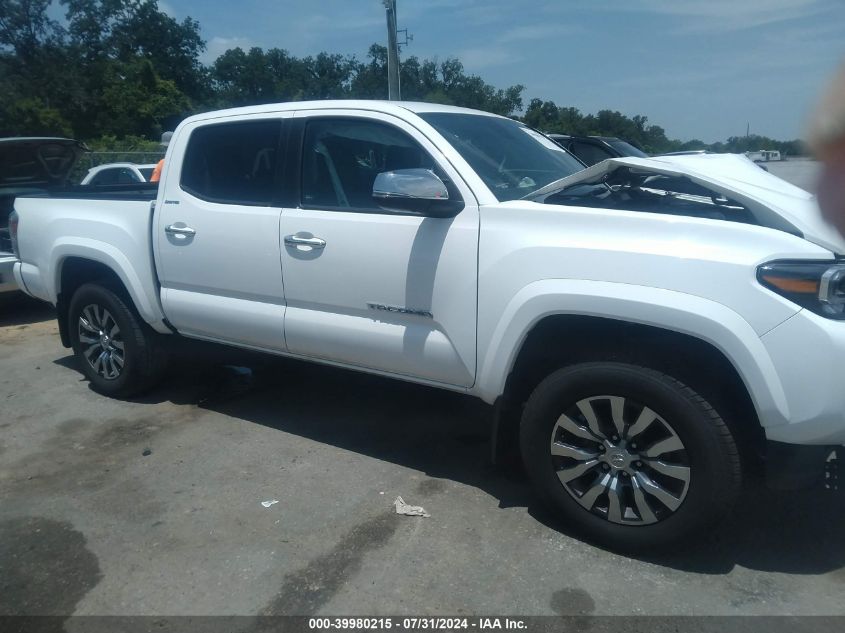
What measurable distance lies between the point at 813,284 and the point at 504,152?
1.92 meters

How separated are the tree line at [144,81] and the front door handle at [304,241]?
21.3 meters

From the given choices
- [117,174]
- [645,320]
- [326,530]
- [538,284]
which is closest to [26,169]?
[117,174]

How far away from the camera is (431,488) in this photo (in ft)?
12.6

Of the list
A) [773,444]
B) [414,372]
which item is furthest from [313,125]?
[773,444]

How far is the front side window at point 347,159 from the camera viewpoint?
3.94 m

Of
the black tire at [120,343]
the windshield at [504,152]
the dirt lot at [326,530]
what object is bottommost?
the dirt lot at [326,530]

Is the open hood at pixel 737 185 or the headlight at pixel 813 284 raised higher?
the open hood at pixel 737 185

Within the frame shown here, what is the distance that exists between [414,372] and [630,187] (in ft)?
4.68

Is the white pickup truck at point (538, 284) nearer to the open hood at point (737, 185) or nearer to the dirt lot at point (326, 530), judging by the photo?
the open hood at point (737, 185)

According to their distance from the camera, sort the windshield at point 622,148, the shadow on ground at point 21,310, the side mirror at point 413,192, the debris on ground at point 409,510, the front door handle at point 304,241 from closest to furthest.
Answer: the side mirror at point 413,192 < the debris on ground at point 409,510 < the front door handle at point 304,241 < the shadow on ground at point 21,310 < the windshield at point 622,148

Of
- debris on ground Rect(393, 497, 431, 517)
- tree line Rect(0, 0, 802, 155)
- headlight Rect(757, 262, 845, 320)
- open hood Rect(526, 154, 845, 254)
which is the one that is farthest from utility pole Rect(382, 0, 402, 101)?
headlight Rect(757, 262, 845, 320)

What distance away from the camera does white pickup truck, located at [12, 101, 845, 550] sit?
272 centimetres

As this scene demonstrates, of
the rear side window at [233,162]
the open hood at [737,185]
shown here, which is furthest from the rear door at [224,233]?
the open hood at [737,185]

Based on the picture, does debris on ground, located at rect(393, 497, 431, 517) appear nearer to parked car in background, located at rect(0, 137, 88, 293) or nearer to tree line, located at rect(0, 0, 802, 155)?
parked car in background, located at rect(0, 137, 88, 293)
